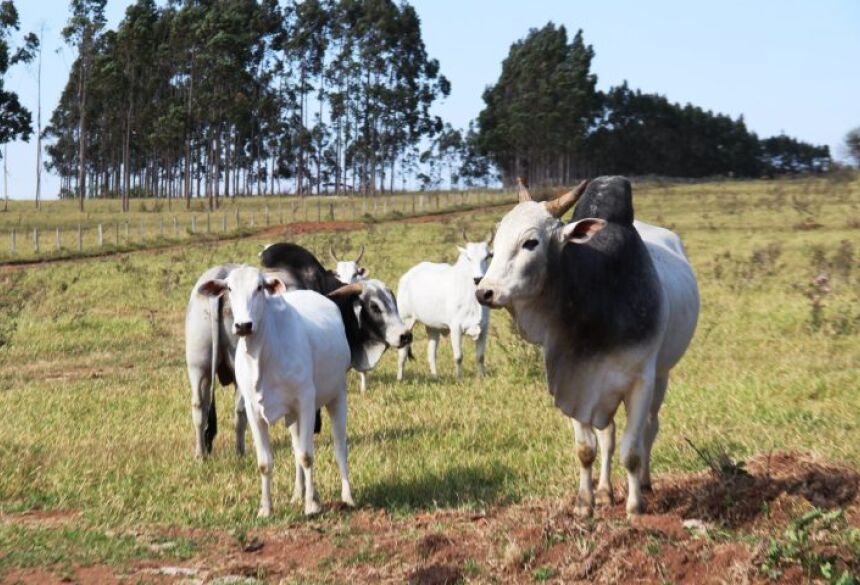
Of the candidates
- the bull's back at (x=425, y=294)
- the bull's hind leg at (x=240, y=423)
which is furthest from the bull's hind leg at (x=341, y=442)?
the bull's back at (x=425, y=294)

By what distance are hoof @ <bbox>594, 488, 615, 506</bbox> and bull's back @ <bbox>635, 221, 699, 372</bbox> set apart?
0.87m

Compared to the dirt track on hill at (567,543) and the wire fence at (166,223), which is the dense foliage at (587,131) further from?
the dirt track on hill at (567,543)

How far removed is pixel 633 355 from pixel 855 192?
36.9 m

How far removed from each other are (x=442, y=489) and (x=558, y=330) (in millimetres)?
2145

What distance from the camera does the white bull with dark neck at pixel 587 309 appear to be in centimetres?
637

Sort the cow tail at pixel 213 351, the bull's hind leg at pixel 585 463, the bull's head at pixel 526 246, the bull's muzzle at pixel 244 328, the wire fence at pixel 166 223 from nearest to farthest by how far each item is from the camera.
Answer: the bull's head at pixel 526 246 < the bull's hind leg at pixel 585 463 < the bull's muzzle at pixel 244 328 < the cow tail at pixel 213 351 < the wire fence at pixel 166 223

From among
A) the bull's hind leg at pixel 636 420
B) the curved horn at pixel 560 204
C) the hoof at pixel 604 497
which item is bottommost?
the hoof at pixel 604 497

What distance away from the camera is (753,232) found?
3256 centimetres

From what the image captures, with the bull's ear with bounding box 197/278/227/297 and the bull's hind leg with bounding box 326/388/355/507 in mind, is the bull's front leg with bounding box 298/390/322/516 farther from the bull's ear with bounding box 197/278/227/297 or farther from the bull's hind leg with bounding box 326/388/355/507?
the bull's ear with bounding box 197/278/227/297

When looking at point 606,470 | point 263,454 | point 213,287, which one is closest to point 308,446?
point 263,454

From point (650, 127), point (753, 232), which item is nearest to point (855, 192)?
point (753, 232)

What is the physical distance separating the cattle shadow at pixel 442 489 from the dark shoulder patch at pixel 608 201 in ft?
6.88

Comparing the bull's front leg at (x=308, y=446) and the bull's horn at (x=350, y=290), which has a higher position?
the bull's horn at (x=350, y=290)

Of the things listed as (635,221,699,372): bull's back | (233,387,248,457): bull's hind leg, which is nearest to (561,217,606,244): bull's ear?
(635,221,699,372): bull's back
